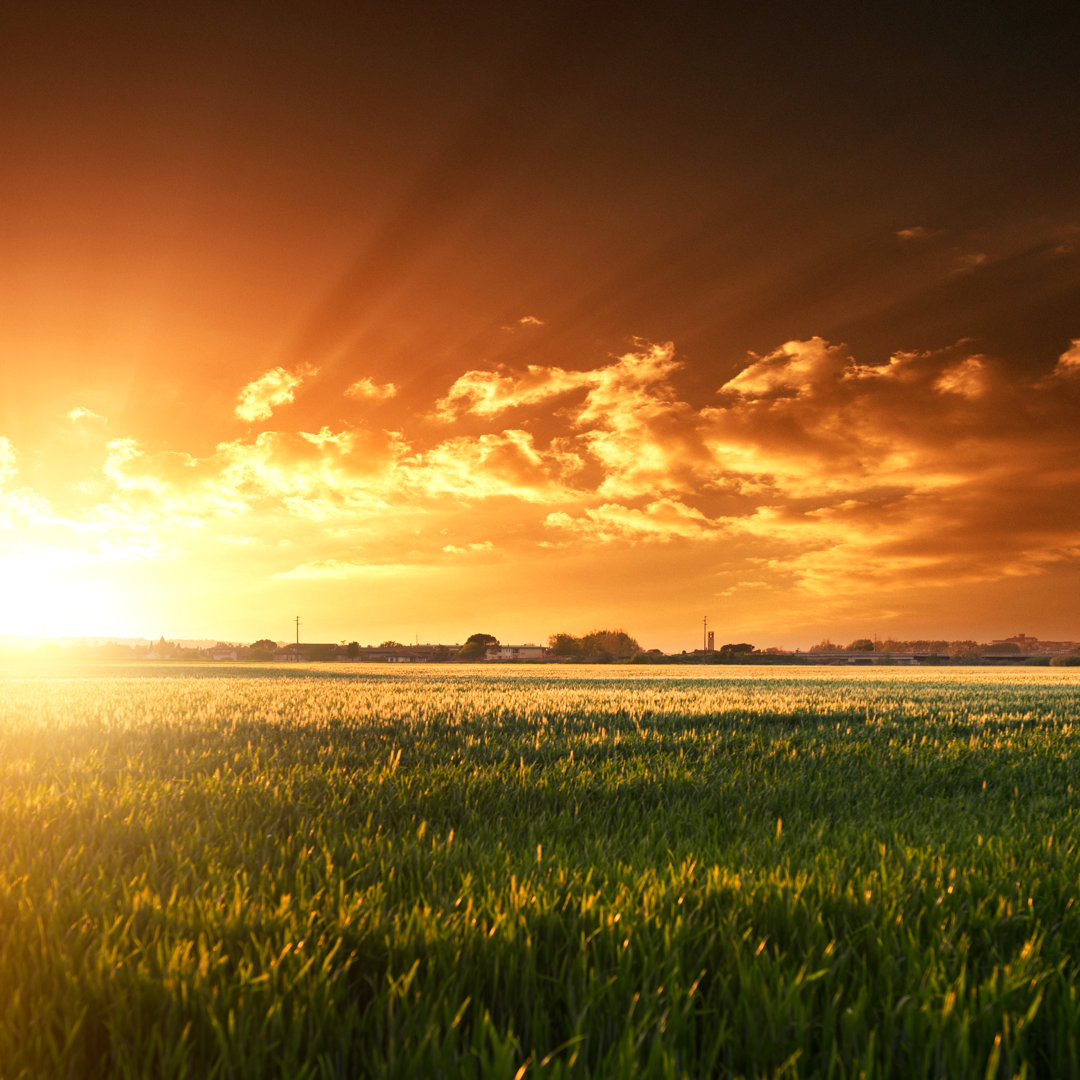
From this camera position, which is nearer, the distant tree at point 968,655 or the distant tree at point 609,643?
the distant tree at point 968,655

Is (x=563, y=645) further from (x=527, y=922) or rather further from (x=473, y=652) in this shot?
Answer: (x=527, y=922)

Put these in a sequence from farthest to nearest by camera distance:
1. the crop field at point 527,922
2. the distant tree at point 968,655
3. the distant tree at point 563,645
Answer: the distant tree at point 563,645 < the distant tree at point 968,655 < the crop field at point 527,922

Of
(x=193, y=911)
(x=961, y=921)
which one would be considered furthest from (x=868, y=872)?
(x=193, y=911)

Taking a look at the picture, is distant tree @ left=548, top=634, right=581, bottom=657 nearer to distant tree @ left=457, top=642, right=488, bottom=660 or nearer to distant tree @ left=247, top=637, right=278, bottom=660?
distant tree @ left=457, top=642, right=488, bottom=660

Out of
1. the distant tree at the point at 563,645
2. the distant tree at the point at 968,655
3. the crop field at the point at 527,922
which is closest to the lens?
the crop field at the point at 527,922

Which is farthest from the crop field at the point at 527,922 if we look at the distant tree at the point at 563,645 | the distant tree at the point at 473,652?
the distant tree at the point at 563,645

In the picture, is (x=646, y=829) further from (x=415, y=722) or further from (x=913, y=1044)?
(x=415, y=722)

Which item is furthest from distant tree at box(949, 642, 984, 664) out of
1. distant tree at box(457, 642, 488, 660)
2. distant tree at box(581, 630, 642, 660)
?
distant tree at box(457, 642, 488, 660)

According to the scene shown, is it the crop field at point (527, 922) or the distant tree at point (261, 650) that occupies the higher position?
the crop field at point (527, 922)

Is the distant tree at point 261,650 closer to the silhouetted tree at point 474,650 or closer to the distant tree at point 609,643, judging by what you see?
the silhouetted tree at point 474,650

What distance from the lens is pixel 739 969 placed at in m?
2.37

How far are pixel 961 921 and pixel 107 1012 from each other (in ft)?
11.3

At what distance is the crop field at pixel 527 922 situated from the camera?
6.64ft

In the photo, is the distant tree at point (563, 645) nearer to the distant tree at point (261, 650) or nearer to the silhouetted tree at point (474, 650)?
the silhouetted tree at point (474, 650)
